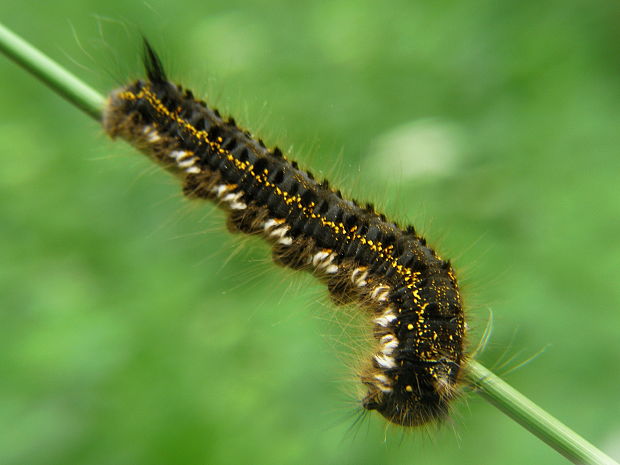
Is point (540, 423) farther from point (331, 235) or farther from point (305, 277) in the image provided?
point (305, 277)

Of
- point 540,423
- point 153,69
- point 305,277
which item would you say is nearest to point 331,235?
point 305,277

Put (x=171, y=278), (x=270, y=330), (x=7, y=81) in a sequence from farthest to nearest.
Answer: (x=7, y=81)
(x=171, y=278)
(x=270, y=330)

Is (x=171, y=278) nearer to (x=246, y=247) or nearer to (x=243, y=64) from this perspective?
(x=246, y=247)

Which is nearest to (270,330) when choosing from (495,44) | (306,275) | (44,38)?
(306,275)

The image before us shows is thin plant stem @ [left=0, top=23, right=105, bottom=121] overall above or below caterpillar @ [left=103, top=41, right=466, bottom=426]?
below

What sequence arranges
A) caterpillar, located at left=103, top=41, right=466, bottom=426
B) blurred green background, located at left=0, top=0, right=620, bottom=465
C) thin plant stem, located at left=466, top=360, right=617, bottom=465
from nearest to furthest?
thin plant stem, located at left=466, top=360, right=617, bottom=465 → caterpillar, located at left=103, top=41, right=466, bottom=426 → blurred green background, located at left=0, top=0, right=620, bottom=465

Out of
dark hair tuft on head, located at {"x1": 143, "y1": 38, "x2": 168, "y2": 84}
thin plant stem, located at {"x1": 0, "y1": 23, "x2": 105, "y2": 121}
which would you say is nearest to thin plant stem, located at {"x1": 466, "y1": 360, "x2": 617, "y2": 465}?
thin plant stem, located at {"x1": 0, "y1": 23, "x2": 105, "y2": 121}

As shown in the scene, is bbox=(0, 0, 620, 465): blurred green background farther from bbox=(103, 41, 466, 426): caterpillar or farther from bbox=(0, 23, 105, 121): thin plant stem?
bbox=(0, 23, 105, 121): thin plant stem
